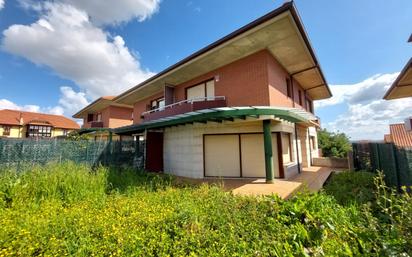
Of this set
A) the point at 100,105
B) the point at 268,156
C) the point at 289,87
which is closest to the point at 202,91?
the point at 289,87

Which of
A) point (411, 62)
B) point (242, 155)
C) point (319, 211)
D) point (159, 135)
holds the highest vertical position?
point (411, 62)

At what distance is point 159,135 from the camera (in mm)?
13102

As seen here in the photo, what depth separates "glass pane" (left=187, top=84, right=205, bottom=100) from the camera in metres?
12.9

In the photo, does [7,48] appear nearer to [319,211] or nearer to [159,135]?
[159,135]

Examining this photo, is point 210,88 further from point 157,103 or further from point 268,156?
point 157,103

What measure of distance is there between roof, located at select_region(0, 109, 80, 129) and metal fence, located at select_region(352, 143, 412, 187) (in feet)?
171

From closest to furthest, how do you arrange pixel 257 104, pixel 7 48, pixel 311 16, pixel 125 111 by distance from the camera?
1. pixel 311 16
2. pixel 257 104
3. pixel 7 48
4. pixel 125 111

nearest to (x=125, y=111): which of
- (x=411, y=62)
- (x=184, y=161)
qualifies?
(x=184, y=161)

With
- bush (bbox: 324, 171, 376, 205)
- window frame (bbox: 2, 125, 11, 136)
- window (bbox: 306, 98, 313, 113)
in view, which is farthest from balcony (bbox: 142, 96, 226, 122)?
window frame (bbox: 2, 125, 11, 136)

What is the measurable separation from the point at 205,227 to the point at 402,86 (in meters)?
13.9

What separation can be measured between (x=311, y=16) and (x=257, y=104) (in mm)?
4908

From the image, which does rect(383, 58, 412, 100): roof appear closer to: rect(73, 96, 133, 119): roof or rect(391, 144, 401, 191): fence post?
rect(391, 144, 401, 191): fence post

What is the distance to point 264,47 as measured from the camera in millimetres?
9641

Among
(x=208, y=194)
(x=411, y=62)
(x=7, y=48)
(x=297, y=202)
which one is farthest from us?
(x=7, y=48)
